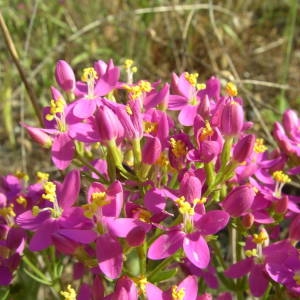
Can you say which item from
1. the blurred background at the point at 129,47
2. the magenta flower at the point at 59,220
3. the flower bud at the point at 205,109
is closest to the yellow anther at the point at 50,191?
the magenta flower at the point at 59,220

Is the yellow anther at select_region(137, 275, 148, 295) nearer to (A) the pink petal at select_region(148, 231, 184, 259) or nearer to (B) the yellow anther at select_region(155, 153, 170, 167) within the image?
(A) the pink petal at select_region(148, 231, 184, 259)

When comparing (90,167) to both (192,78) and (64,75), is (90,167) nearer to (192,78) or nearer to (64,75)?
(64,75)

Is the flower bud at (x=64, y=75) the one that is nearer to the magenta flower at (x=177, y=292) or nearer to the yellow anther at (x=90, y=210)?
the yellow anther at (x=90, y=210)

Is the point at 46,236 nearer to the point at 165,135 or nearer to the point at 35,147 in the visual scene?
the point at 165,135

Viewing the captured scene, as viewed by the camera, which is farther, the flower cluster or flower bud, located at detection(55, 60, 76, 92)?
flower bud, located at detection(55, 60, 76, 92)

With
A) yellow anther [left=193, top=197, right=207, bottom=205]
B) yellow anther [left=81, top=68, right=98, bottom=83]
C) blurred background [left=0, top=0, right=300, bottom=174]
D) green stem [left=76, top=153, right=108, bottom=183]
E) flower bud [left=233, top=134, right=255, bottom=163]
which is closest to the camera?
yellow anther [left=193, top=197, right=207, bottom=205]

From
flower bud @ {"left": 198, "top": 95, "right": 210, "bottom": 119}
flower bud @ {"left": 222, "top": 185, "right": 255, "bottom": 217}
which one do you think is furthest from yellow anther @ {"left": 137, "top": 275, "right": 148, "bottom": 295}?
flower bud @ {"left": 198, "top": 95, "right": 210, "bottom": 119}
